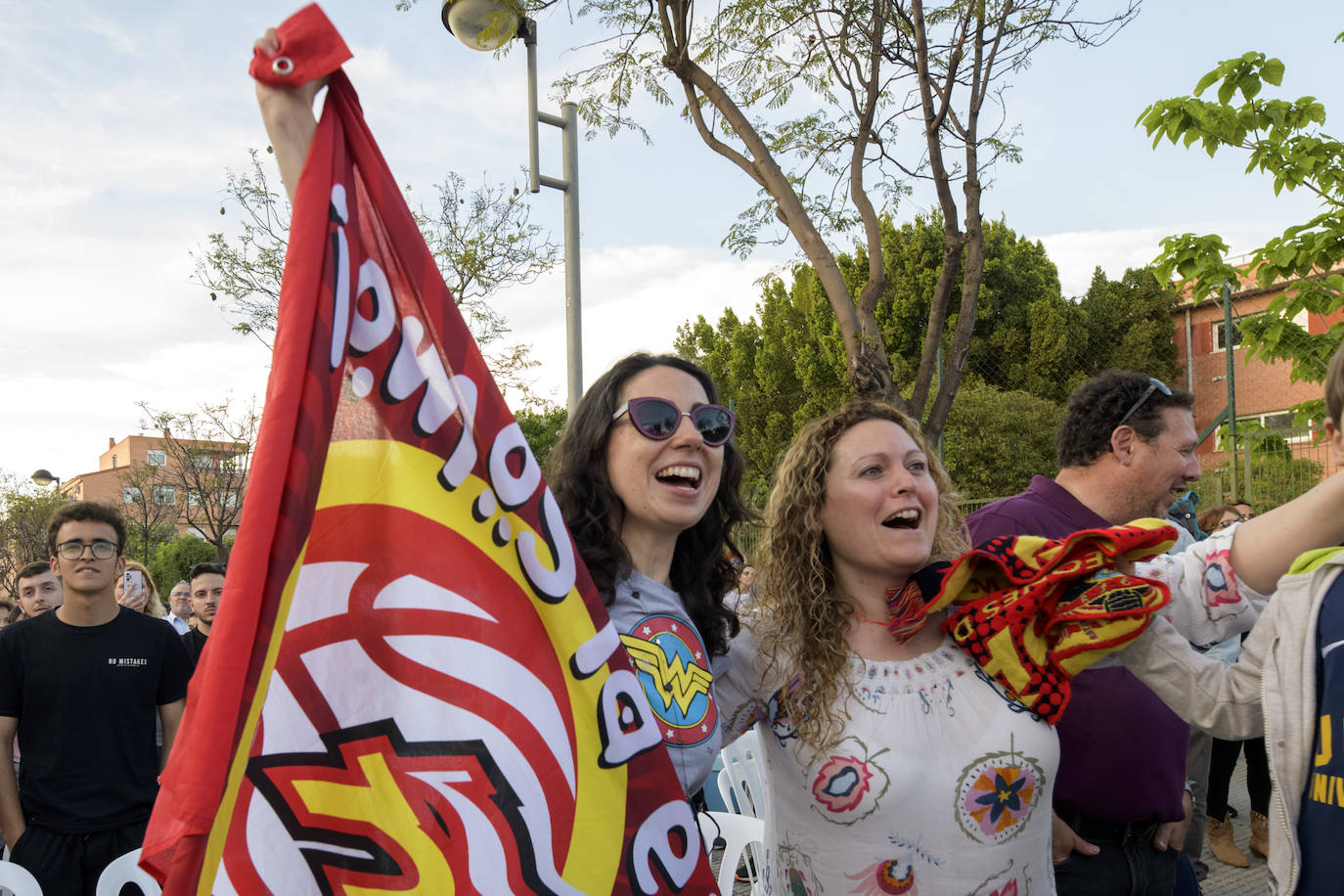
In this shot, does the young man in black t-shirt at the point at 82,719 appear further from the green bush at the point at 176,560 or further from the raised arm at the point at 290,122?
the green bush at the point at 176,560

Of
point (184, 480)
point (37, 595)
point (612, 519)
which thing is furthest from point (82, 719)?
point (184, 480)

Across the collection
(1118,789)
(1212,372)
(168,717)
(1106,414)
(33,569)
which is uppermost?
(1212,372)

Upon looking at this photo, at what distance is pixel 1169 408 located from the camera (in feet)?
11.1

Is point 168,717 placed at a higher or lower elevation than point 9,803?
higher

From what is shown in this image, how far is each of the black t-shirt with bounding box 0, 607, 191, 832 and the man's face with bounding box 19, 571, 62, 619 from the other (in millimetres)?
2261

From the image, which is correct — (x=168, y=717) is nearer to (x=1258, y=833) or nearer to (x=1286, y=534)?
(x=1286, y=534)

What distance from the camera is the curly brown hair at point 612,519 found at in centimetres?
208

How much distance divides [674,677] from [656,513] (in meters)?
0.33

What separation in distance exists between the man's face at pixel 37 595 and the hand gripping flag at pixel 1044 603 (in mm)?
5930

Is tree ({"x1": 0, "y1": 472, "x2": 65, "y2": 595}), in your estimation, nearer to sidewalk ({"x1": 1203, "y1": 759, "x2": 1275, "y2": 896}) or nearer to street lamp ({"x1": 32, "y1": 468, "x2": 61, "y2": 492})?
street lamp ({"x1": 32, "y1": 468, "x2": 61, "y2": 492})

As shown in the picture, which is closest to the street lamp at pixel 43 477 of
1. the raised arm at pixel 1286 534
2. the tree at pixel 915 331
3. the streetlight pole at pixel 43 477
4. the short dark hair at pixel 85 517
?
the streetlight pole at pixel 43 477

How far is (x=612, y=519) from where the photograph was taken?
2125mm

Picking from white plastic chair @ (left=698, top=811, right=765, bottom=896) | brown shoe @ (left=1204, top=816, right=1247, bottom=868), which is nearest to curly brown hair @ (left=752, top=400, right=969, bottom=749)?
white plastic chair @ (left=698, top=811, right=765, bottom=896)

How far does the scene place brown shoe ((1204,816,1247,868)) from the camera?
5645 mm
